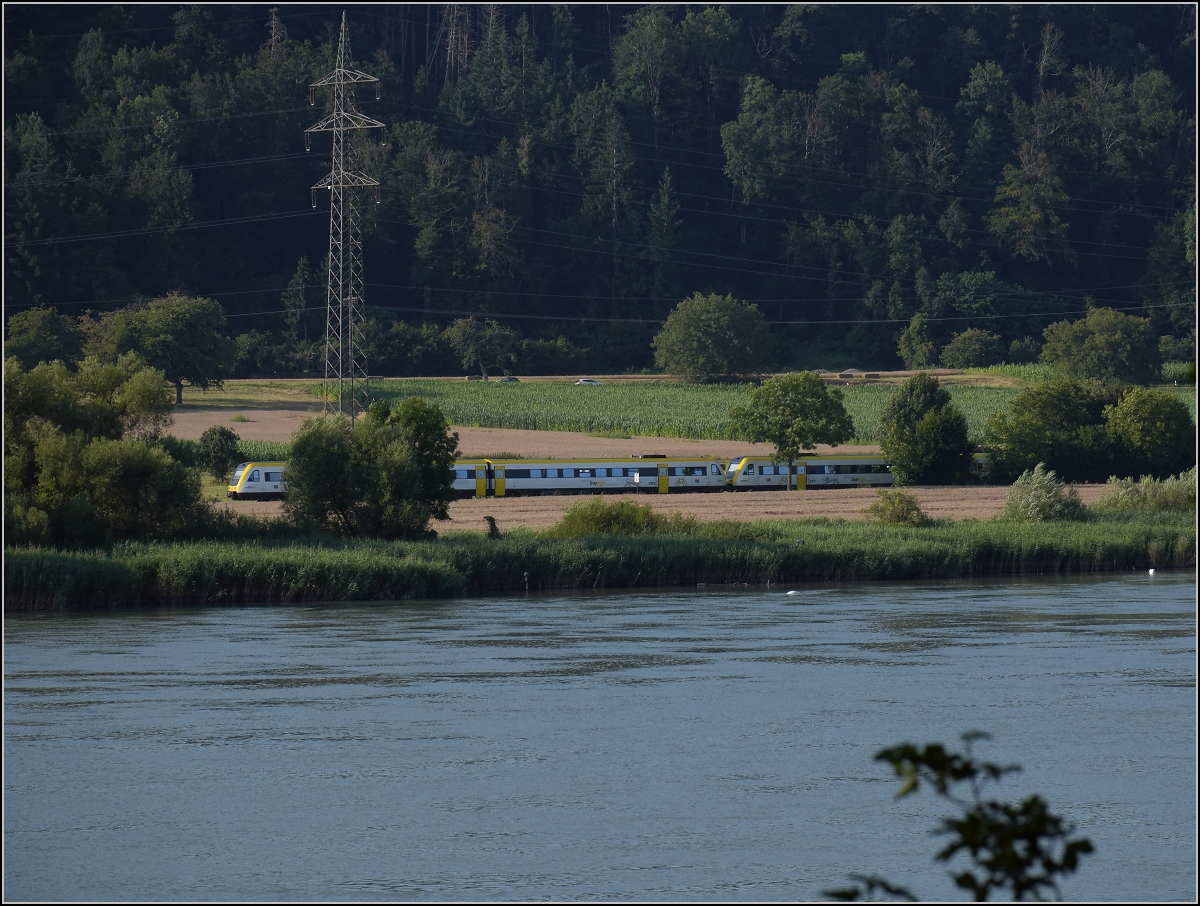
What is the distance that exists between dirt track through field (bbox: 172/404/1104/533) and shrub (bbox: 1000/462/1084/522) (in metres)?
2.67

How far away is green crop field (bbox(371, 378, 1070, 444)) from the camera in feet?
302

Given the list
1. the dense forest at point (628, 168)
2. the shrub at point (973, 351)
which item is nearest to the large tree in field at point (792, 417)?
the shrub at point (973, 351)

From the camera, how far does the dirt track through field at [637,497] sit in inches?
2302

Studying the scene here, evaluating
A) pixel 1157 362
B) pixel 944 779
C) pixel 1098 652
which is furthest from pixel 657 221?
pixel 944 779

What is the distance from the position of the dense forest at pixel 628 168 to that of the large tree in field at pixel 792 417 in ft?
167

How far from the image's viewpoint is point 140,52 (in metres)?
126

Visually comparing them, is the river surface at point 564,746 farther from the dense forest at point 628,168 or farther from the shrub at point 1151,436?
the dense forest at point 628,168

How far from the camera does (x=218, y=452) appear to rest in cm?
7075

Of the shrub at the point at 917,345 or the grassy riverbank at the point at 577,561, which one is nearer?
the grassy riverbank at the point at 577,561

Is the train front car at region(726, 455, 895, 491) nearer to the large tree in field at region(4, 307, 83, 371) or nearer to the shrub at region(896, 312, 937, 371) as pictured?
the large tree in field at region(4, 307, 83, 371)

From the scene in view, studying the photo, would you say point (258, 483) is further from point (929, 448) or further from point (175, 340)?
point (175, 340)

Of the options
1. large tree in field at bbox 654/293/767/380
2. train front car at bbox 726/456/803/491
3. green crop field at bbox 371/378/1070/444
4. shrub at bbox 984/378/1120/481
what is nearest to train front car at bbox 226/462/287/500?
train front car at bbox 726/456/803/491

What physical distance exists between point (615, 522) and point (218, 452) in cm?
2484

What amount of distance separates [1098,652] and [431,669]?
1298 centimetres
